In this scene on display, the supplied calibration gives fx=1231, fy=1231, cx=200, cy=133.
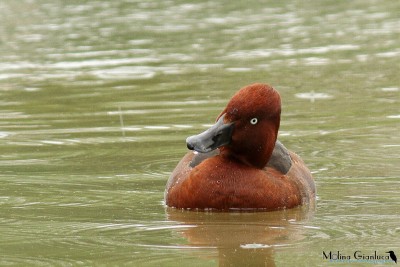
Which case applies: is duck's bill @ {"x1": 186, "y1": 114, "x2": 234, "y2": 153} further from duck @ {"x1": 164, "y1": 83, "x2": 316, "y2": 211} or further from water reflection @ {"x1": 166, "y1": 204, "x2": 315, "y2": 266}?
water reflection @ {"x1": 166, "y1": 204, "x2": 315, "y2": 266}

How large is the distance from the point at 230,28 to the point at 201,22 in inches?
48.3

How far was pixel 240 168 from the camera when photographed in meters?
9.95

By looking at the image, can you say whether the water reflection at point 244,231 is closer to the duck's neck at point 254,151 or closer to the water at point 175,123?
the water at point 175,123

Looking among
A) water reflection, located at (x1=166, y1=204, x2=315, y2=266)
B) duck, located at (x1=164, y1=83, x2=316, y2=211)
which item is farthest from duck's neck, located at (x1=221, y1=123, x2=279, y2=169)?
water reflection, located at (x1=166, y1=204, x2=315, y2=266)

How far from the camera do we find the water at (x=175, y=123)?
889cm

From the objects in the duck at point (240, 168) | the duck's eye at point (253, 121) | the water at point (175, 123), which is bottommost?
the water at point (175, 123)

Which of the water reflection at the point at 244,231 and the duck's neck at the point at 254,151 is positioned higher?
the duck's neck at the point at 254,151

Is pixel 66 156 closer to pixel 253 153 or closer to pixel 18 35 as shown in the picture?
pixel 253 153

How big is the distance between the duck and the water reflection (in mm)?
90

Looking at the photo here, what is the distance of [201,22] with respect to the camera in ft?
83.5

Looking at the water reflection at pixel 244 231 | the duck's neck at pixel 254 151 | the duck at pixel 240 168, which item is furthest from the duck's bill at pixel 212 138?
the water reflection at pixel 244 231

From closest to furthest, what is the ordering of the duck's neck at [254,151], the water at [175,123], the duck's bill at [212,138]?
1. the water at [175,123]
2. the duck's bill at [212,138]
3. the duck's neck at [254,151]

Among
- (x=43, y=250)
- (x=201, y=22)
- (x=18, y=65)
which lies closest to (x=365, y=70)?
(x=18, y=65)

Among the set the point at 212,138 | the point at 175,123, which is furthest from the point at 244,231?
the point at 175,123
